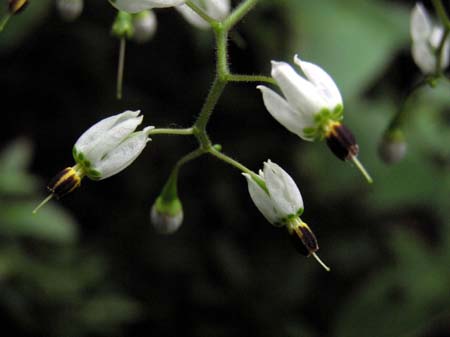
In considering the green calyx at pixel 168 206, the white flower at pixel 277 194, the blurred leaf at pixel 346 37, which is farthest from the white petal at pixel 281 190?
the blurred leaf at pixel 346 37

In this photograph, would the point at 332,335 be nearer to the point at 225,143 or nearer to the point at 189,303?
the point at 189,303

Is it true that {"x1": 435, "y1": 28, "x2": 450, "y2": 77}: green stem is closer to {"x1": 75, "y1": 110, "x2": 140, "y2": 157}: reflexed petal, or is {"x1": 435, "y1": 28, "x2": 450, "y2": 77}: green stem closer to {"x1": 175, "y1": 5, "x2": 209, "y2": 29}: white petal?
{"x1": 175, "y1": 5, "x2": 209, "y2": 29}: white petal

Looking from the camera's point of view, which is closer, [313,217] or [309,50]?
[309,50]

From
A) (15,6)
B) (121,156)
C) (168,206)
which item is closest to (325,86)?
(121,156)

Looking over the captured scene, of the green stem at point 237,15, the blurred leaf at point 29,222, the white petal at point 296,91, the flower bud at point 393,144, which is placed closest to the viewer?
the white petal at point 296,91

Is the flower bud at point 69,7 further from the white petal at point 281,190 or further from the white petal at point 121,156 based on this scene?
the white petal at point 281,190

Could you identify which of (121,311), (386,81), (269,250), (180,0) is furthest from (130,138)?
(386,81)
